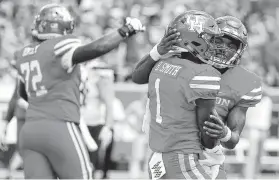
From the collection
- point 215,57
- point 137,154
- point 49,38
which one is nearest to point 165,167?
point 215,57

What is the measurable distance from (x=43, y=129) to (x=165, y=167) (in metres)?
1.36

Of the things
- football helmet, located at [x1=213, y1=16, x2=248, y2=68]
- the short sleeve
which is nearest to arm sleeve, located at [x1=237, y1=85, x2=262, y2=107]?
football helmet, located at [x1=213, y1=16, x2=248, y2=68]

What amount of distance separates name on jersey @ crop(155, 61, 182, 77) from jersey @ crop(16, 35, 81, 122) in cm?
110

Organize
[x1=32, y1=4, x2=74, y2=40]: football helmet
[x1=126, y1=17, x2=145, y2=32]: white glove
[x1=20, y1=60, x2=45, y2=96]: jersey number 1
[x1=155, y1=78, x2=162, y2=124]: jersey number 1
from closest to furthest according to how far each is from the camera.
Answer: [x1=155, y1=78, x2=162, y2=124]: jersey number 1
[x1=126, y1=17, x2=145, y2=32]: white glove
[x1=20, y1=60, x2=45, y2=96]: jersey number 1
[x1=32, y1=4, x2=74, y2=40]: football helmet

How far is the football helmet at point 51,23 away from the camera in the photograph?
5.61m

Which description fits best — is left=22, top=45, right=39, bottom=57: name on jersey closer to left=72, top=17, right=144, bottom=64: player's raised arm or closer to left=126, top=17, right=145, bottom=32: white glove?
left=72, top=17, right=144, bottom=64: player's raised arm

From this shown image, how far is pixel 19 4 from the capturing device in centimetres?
1251

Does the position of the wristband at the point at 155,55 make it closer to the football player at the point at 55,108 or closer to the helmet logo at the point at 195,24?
the helmet logo at the point at 195,24

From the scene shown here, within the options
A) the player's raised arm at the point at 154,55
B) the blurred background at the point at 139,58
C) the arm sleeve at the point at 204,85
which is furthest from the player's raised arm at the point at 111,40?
the blurred background at the point at 139,58

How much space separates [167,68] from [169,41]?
18 centimetres

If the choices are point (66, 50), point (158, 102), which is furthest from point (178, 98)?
point (66, 50)

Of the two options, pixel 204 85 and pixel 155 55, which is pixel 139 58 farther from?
pixel 204 85

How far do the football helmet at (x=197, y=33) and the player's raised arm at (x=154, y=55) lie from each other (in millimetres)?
45

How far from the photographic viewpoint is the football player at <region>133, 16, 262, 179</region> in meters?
4.56
